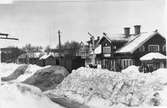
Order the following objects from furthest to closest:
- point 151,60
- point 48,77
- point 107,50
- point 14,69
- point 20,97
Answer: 1. point 107,50
2. point 151,60
3. point 48,77
4. point 14,69
5. point 20,97

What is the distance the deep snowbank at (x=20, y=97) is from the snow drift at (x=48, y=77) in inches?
101

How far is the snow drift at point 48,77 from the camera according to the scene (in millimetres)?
9047

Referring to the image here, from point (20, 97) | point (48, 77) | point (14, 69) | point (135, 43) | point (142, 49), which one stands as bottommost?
point (48, 77)

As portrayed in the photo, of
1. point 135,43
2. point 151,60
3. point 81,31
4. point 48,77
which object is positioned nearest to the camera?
point 81,31

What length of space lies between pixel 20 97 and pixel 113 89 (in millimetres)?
3278

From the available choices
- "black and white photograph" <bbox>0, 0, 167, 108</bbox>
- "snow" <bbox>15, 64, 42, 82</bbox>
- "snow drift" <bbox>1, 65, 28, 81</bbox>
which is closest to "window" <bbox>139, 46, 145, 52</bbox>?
"black and white photograph" <bbox>0, 0, 167, 108</bbox>

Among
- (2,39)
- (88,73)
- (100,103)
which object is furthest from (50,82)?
(2,39)

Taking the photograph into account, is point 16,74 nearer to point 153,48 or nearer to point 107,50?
point 153,48

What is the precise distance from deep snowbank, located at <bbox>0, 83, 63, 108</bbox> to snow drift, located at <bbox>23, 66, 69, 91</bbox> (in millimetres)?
2554

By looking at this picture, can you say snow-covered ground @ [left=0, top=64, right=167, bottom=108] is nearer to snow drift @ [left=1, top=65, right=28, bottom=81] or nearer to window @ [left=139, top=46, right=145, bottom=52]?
snow drift @ [left=1, top=65, right=28, bottom=81]

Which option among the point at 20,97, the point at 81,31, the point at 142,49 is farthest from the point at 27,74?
the point at 142,49

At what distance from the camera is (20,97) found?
5.76 metres

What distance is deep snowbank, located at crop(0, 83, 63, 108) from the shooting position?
556cm

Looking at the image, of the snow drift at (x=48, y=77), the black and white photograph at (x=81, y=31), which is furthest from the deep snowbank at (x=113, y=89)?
the snow drift at (x=48, y=77)
